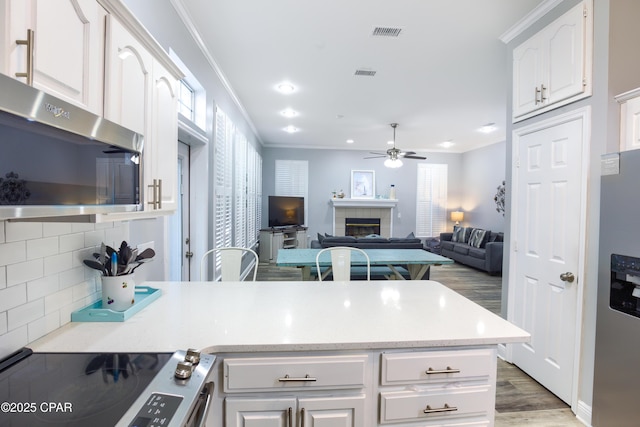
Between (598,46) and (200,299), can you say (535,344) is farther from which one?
(200,299)

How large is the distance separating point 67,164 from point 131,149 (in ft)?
0.83

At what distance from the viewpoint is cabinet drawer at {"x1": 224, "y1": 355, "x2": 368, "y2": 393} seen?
1.07m

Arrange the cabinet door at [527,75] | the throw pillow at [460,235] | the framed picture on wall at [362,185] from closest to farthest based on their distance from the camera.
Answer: the cabinet door at [527,75]
the throw pillow at [460,235]
the framed picture on wall at [362,185]

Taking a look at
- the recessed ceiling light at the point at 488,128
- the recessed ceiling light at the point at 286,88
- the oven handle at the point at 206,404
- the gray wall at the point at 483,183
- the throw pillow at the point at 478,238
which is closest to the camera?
the oven handle at the point at 206,404

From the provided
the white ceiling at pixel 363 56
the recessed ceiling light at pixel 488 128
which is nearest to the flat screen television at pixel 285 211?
the white ceiling at pixel 363 56

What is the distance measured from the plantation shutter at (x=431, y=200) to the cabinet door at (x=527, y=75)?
18.9ft

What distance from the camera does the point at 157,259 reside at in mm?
2055

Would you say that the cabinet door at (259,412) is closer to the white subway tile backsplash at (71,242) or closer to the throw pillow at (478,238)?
the white subway tile backsplash at (71,242)

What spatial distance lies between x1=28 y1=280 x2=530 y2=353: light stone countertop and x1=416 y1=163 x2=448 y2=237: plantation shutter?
22.3 ft

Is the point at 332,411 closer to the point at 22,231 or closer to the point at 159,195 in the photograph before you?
the point at 159,195

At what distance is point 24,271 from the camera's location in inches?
40.6

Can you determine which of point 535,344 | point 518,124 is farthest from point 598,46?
point 535,344

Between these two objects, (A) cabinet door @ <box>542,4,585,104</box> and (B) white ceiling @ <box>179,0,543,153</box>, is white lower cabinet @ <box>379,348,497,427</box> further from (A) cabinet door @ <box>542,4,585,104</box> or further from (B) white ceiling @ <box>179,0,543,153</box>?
(B) white ceiling @ <box>179,0,543,153</box>

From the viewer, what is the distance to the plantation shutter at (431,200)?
8.14 metres
